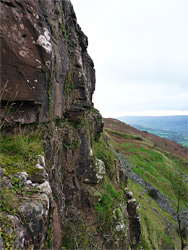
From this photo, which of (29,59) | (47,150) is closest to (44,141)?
(47,150)

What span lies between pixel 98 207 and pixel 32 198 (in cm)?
816

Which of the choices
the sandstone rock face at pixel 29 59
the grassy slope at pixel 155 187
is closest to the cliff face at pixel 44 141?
the sandstone rock face at pixel 29 59

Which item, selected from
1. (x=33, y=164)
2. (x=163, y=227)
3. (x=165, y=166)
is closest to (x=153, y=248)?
(x=163, y=227)

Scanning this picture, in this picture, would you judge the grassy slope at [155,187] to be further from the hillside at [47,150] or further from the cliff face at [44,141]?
the cliff face at [44,141]

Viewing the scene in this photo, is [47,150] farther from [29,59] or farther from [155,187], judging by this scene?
[155,187]

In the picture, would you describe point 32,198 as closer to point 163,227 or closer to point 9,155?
point 9,155

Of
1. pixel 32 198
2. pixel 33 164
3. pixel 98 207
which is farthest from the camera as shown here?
pixel 98 207

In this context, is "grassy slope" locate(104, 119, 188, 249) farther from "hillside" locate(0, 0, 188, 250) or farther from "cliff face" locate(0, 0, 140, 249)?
"cliff face" locate(0, 0, 140, 249)

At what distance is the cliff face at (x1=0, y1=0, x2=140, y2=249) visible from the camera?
3357 millimetres

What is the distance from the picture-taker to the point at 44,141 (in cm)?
652

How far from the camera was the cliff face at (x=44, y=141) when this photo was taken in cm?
336

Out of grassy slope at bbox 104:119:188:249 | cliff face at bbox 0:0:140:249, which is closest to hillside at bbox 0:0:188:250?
cliff face at bbox 0:0:140:249

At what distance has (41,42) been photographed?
5695mm

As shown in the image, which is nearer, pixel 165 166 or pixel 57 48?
pixel 57 48
